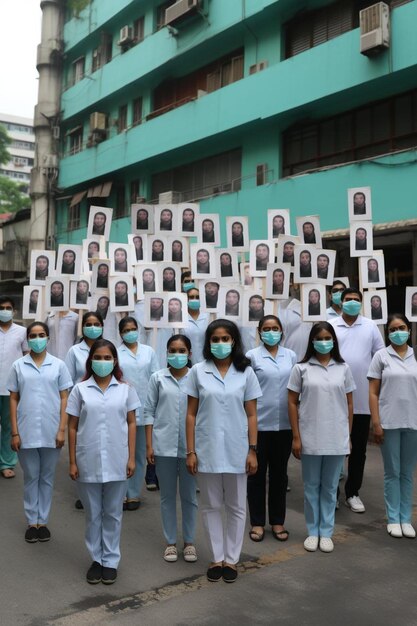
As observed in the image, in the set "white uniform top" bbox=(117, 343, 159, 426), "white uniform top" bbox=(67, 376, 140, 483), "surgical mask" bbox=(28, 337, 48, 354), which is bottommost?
"white uniform top" bbox=(67, 376, 140, 483)

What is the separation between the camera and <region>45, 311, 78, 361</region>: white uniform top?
7.07 m

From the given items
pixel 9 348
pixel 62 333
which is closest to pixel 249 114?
pixel 62 333

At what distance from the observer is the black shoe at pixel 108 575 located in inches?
146

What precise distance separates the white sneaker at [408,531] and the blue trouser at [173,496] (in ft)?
5.51

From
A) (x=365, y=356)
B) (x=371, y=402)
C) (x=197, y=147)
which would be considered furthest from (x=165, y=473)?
(x=197, y=147)

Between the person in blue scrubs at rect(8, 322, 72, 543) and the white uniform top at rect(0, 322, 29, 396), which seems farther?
the white uniform top at rect(0, 322, 29, 396)

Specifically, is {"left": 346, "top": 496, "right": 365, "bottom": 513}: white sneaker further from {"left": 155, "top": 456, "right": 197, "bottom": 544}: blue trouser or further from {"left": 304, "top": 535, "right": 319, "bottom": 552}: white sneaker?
{"left": 155, "top": 456, "right": 197, "bottom": 544}: blue trouser

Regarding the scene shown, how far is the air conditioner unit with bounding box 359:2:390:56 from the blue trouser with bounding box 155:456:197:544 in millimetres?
9372

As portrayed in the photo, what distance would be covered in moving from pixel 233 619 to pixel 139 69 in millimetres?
17695

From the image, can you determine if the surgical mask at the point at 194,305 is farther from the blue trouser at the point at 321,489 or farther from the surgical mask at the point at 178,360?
the blue trouser at the point at 321,489

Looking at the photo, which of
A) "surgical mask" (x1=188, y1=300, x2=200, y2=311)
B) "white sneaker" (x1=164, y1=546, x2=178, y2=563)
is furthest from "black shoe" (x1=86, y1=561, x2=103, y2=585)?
"surgical mask" (x1=188, y1=300, x2=200, y2=311)

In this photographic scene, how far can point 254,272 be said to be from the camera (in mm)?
7125

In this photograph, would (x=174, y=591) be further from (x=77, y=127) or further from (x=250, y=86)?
(x=77, y=127)

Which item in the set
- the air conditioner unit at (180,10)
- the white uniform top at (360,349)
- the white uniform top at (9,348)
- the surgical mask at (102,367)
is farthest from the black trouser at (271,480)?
the air conditioner unit at (180,10)
